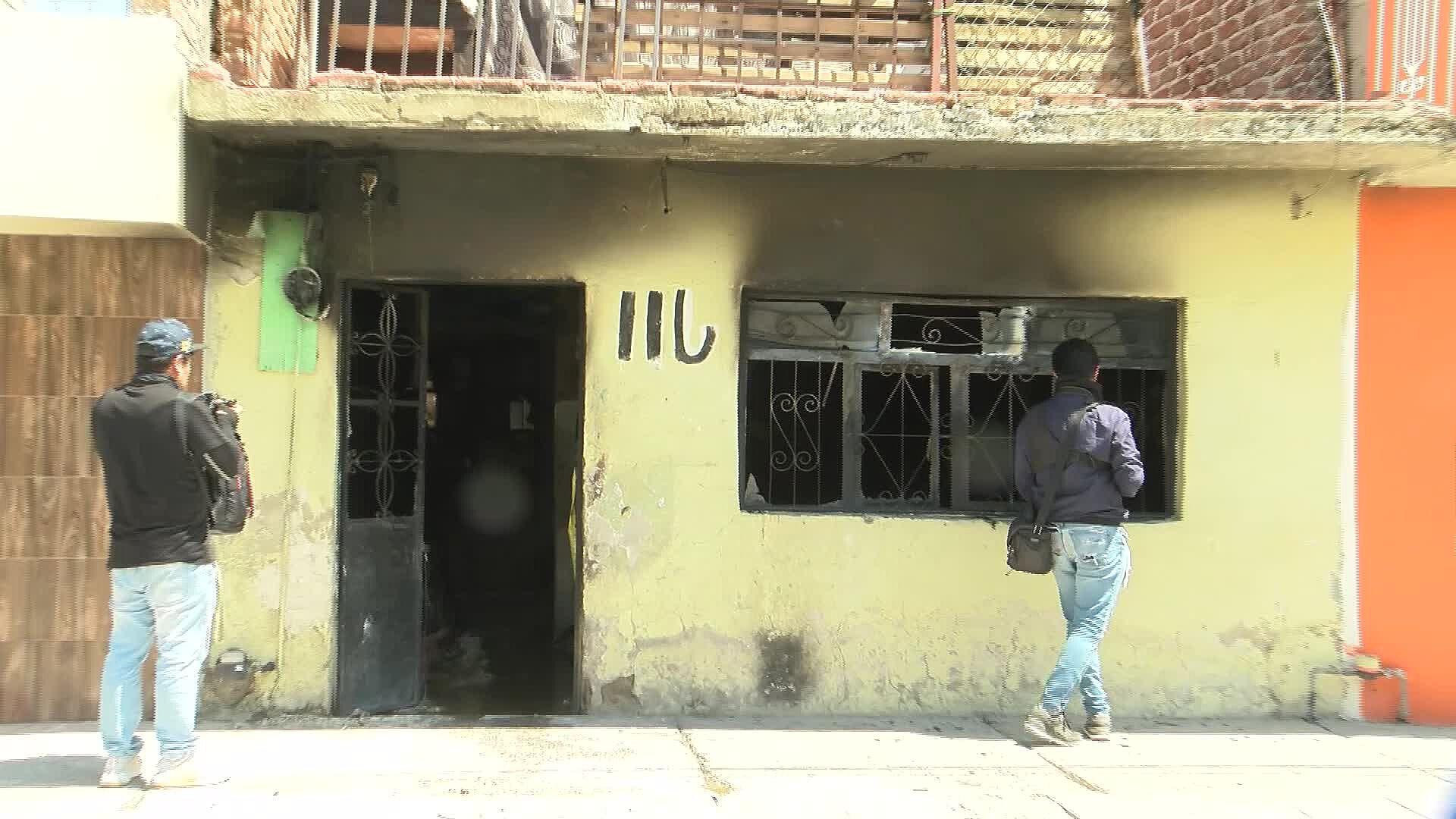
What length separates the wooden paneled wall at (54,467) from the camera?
4605 millimetres

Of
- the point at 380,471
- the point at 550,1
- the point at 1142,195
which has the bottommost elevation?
the point at 380,471

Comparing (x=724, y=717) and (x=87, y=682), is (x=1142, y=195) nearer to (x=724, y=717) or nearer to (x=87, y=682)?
(x=724, y=717)

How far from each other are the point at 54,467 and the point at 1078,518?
4.79m

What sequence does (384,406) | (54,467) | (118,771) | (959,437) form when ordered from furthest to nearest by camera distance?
(959,437) < (384,406) < (54,467) < (118,771)

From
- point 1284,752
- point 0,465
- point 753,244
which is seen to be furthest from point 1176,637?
point 0,465

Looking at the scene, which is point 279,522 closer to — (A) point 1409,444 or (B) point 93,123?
(B) point 93,123

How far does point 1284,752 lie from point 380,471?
4.64 metres

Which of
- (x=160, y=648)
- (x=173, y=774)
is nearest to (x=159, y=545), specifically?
(x=160, y=648)

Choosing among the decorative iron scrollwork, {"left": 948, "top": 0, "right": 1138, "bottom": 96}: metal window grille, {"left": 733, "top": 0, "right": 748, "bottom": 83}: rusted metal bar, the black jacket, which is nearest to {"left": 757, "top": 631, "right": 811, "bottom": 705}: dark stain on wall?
the decorative iron scrollwork

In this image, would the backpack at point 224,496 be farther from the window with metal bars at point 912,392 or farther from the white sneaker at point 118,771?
the window with metal bars at point 912,392

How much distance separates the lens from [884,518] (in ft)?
16.6

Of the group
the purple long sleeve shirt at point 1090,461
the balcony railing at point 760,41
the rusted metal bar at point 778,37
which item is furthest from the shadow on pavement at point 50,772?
the rusted metal bar at point 778,37

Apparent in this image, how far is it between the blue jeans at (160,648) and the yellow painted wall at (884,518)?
1097mm

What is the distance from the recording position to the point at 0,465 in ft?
15.1
